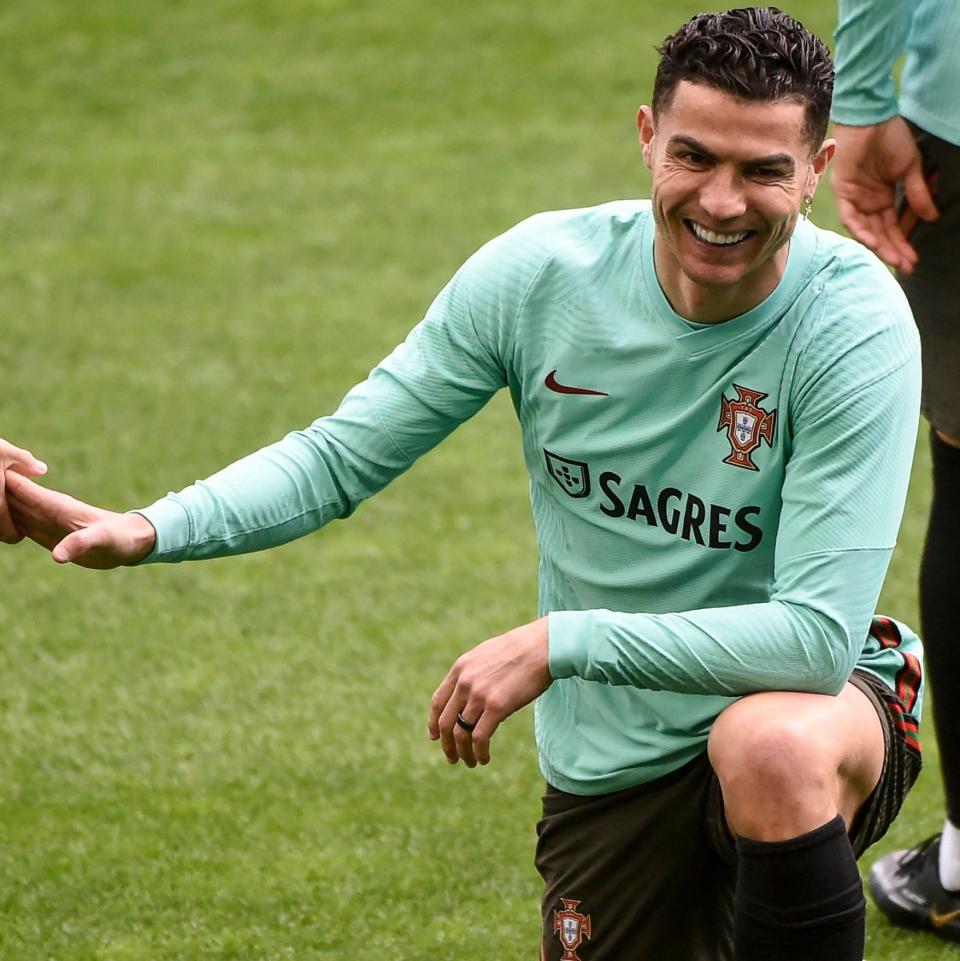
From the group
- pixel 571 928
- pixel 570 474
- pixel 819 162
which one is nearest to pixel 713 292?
pixel 819 162

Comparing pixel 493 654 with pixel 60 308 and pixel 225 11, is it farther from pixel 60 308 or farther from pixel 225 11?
pixel 225 11

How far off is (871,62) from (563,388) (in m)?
0.87

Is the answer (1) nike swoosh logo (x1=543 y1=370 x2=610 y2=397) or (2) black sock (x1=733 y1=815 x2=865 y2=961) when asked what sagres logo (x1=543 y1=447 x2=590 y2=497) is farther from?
(2) black sock (x1=733 y1=815 x2=865 y2=961)

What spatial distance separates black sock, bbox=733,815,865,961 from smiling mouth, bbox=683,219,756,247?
74 centimetres

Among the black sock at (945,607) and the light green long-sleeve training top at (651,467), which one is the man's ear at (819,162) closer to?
the light green long-sleeve training top at (651,467)

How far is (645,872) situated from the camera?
2.79 m

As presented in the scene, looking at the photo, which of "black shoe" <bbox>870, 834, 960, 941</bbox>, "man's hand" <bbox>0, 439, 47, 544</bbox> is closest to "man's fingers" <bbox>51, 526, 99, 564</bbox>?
"man's hand" <bbox>0, 439, 47, 544</bbox>

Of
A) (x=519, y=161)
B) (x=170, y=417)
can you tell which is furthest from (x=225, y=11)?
(x=170, y=417)

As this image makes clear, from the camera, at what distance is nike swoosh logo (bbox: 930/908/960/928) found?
322 centimetres

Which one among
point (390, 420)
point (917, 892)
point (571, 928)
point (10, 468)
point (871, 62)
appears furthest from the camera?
point (917, 892)

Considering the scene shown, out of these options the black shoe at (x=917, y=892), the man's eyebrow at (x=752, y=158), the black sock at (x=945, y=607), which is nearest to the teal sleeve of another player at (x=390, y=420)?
the man's eyebrow at (x=752, y=158)

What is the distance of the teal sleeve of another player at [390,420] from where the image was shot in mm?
2646

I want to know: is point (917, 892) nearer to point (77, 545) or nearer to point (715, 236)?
point (715, 236)

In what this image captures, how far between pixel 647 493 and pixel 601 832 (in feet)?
1.69
